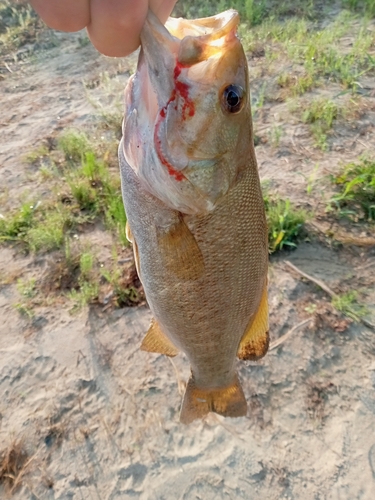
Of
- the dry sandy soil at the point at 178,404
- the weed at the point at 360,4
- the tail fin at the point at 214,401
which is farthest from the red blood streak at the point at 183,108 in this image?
the weed at the point at 360,4

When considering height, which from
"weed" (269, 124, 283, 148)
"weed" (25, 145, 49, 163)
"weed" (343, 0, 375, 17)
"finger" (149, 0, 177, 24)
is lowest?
"weed" (269, 124, 283, 148)

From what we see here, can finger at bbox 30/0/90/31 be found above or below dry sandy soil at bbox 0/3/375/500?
above

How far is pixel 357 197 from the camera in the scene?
335cm

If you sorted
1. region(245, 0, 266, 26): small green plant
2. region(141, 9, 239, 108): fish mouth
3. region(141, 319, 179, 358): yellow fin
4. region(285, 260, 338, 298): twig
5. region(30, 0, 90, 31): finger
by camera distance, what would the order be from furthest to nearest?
region(245, 0, 266, 26): small green plant, region(285, 260, 338, 298): twig, region(141, 319, 179, 358): yellow fin, region(141, 9, 239, 108): fish mouth, region(30, 0, 90, 31): finger

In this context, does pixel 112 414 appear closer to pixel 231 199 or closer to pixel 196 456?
pixel 196 456

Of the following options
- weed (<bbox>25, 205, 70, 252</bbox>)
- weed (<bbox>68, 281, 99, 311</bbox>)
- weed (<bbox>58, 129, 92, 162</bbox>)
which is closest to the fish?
weed (<bbox>68, 281, 99, 311</bbox>)

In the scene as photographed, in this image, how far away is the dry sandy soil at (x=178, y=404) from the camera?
7.07 ft

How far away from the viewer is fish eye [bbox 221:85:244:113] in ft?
3.59

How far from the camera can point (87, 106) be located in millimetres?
4914

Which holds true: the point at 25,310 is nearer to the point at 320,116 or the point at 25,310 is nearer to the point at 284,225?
the point at 284,225

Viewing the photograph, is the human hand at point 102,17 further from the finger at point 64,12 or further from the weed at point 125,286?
the weed at point 125,286

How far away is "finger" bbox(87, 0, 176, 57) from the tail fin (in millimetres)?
1287

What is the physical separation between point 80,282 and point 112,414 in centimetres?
98

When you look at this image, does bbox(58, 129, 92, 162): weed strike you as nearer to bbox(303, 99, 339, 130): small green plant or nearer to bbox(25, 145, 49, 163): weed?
bbox(25, 145, 49, 163): weed
